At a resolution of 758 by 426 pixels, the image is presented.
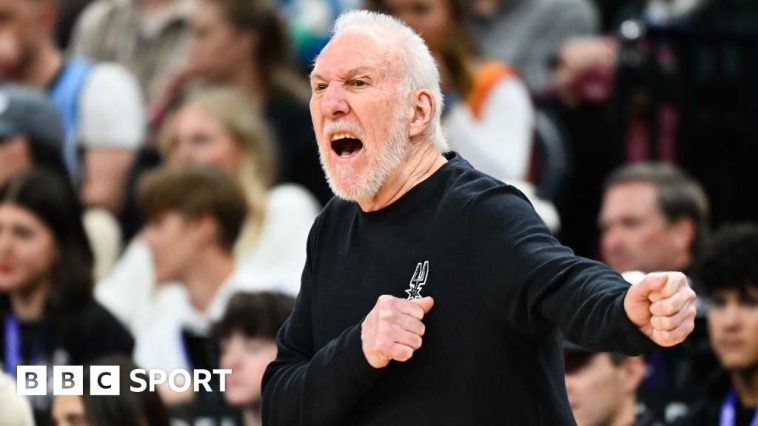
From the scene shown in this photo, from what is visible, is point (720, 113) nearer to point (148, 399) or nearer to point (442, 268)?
point (148, 399)

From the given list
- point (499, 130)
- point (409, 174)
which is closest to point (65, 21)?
point (499, 130)

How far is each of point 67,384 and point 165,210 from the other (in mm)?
2433

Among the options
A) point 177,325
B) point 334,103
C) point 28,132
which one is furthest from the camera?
point 28,132

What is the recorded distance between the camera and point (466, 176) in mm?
3760

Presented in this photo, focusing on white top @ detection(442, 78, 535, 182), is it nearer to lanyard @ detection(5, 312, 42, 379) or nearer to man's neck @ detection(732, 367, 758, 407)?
man's neck @ detection(732, 367, 758, 407)

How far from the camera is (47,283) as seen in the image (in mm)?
6844

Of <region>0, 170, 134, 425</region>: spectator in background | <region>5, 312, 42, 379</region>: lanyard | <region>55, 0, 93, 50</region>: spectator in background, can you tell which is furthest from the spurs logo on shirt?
<region>55, 0, 93, 50</region>: spectator in background

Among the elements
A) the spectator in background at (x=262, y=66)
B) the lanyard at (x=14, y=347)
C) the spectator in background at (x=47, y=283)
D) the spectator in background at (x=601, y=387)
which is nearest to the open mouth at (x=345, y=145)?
the spectator in background at (x=601, y=387)

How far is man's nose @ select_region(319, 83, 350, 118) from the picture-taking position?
3736mm

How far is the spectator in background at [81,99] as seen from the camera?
825 centimetres

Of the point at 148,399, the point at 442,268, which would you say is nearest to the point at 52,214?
the point at 148,399

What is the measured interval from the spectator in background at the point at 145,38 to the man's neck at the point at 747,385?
4112 mm

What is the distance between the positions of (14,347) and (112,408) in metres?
1.52

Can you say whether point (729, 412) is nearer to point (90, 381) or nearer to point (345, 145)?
point (90, 381)
